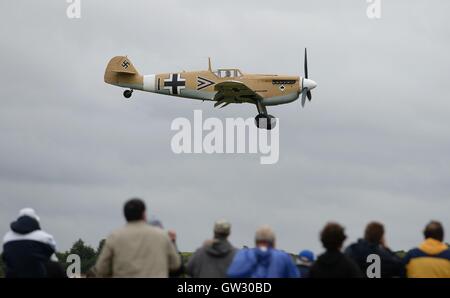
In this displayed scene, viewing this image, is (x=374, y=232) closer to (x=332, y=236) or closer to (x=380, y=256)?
(x=380, y=256)

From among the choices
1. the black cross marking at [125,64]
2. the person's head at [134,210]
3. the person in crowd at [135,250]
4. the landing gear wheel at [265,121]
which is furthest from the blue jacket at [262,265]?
the black cross marking at [125,64]

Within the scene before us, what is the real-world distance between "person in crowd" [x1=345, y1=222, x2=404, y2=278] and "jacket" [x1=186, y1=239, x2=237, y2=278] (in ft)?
5.77

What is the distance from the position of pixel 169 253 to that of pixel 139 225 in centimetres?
52

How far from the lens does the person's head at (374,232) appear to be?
46.7ft

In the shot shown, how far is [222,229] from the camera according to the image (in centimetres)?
1382

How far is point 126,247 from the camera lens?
41.3ft

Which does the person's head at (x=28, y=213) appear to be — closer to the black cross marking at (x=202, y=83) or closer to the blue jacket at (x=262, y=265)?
the blue jacket at (x=262, y=265)

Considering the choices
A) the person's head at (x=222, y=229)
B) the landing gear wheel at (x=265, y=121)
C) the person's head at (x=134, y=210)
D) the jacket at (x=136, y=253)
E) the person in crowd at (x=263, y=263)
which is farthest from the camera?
the landing gear wheel at (x=265, y=121)

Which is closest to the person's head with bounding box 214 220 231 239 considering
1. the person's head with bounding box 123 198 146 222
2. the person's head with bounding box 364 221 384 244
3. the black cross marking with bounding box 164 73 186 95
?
the person's head with bounding box 123 198 146 222

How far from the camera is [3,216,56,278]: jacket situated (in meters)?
13.9

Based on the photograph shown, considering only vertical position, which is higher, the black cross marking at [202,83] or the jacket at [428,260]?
the black cross marking at [202,83]

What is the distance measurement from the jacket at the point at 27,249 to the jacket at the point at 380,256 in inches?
168
